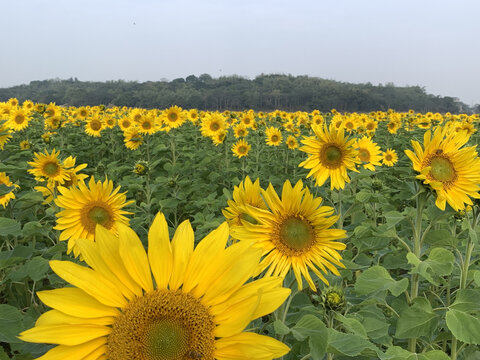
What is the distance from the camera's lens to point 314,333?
1.33m

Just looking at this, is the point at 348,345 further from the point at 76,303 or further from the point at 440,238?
the point at 440,238

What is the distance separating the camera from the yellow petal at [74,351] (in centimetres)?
83

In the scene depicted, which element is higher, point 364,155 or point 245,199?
point 364,155

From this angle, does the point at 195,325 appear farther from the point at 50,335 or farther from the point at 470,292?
the point at 470,292

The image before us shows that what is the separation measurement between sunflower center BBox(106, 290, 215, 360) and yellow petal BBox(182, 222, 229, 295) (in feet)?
0.13

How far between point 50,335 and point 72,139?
33.4 feet

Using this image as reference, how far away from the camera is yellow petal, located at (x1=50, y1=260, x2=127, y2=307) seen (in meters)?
0.87

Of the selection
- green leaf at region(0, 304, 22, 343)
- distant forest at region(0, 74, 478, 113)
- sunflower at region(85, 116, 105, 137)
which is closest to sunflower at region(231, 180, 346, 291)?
green leaf at region(0, 304, 22, 343)

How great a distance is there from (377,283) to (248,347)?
110 cm

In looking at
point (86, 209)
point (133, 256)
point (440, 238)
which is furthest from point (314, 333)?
point (86, 209)

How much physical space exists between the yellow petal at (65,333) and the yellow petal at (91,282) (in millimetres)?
69

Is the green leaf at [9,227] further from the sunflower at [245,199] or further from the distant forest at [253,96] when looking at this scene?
the distant forest at [253,96]

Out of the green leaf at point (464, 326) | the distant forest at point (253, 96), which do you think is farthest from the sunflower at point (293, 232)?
the distant forest at point (253, 96)

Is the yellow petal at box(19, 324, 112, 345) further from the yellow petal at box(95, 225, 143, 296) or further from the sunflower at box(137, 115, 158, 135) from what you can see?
the sunflower at box(137, 115, 158, 135)
